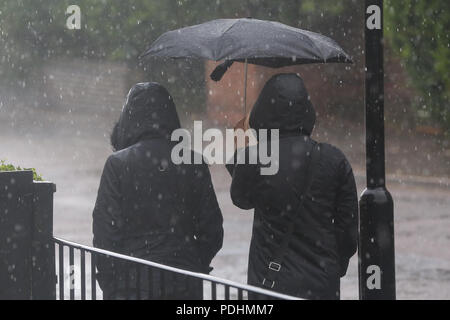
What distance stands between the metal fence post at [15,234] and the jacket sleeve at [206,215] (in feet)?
2.86

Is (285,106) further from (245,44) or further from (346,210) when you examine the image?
(245,44)

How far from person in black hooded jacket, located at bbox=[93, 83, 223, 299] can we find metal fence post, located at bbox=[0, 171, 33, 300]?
36cm

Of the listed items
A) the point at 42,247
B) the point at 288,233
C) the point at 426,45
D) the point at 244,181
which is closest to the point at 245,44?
the point at 244,181

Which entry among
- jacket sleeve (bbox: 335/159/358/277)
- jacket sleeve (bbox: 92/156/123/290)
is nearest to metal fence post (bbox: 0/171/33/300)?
jacket sleeve (bbox: 92/156/123/290)

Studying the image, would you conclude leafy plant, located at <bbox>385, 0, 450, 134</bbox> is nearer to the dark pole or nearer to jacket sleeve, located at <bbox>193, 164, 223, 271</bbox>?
the dark pole

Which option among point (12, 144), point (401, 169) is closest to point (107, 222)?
point (401, 169)

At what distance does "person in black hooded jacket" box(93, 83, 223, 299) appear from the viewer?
→ 4438mm

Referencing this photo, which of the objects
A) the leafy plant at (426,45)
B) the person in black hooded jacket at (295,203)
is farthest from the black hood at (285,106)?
the leafy plant at (426,45)

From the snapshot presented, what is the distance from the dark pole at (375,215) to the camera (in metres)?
4.55

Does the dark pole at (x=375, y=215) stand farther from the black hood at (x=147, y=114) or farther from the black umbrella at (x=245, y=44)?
the black hood at (x=147, y=114)

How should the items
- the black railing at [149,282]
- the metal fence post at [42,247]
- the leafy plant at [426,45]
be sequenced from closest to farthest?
the black railing at [149,282] → the metal fence post at [42,247] → the leafy plant at [426,45]

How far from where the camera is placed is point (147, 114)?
4.52 meters

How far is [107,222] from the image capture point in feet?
14.4
